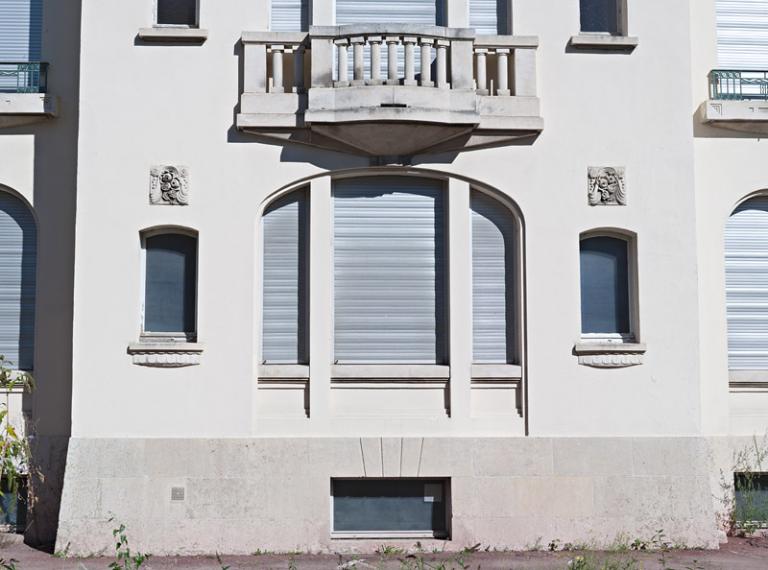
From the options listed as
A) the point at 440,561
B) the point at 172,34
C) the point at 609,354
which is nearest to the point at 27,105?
the point at 172,34

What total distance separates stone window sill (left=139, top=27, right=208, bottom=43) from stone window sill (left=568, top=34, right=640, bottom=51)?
4.80m

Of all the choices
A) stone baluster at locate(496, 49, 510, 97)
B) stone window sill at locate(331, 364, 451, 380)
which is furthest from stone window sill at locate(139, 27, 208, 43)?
stone window sill at locate(331, 364, 451, 380)

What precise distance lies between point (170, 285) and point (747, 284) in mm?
7853

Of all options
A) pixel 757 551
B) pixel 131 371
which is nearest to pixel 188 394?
pixel 131 371

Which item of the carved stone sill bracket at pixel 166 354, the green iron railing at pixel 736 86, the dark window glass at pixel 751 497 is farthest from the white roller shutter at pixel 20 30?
the dark window glass at pixel 751 497

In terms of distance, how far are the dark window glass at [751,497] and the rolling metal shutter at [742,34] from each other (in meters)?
5.67

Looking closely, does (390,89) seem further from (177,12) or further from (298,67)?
(177,12)

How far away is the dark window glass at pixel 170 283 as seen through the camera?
13391mm

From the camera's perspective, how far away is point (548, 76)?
1358cm

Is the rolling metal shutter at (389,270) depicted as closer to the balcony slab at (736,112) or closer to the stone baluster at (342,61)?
the stone baluster at (342,61)

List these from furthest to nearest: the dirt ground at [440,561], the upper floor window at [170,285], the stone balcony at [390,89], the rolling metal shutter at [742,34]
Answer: the rolling metal shutter at [742,34]
the upper floor window at [170,285]
the stone balcony at [390,89]
the dirt ground at [440,561]

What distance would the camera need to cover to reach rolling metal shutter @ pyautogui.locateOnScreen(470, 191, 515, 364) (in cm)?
1354

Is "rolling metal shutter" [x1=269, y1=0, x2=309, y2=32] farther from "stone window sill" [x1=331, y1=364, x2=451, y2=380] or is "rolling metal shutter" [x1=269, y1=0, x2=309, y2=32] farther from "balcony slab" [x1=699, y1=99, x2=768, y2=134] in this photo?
"balcony slab" [x1=699, y1=99, x2=768, y2=134]

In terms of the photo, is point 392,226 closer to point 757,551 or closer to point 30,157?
point 30,157
